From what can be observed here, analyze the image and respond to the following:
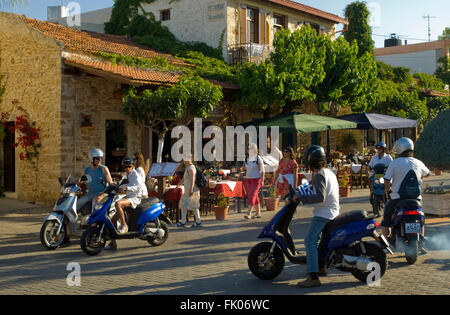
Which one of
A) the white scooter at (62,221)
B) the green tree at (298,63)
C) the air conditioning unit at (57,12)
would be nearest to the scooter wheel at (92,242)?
the white scooter at (62,221)

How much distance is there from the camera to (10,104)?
1614 centimetres

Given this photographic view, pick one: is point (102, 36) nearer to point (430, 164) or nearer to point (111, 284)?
point (430, 164)

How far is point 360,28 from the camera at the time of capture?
31.4 metres

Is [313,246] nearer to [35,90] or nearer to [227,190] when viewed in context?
[227,190]

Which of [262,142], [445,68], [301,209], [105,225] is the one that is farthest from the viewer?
[445,68]

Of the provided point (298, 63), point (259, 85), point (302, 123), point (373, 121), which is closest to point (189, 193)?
point (302, 123)

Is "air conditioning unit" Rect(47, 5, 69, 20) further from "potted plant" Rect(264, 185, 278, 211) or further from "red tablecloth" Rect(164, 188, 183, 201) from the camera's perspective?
"potted plant" Rect(264, 185, 278, 211)

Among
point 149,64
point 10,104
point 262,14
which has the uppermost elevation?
point 262,14

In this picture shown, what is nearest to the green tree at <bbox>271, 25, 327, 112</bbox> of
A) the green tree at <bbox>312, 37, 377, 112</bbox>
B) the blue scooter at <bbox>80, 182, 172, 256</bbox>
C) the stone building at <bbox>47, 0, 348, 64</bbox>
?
the green tree at <bbox>312, 37, 377, 112</bbox>

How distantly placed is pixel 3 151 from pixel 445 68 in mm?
33395

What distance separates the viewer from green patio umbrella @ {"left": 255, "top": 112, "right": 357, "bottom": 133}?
15.8 m

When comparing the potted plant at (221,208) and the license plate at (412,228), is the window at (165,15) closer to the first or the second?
the potted plant at (221,208)

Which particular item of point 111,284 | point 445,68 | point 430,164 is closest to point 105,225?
point 111,284

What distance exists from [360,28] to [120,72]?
2121 cm
